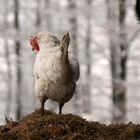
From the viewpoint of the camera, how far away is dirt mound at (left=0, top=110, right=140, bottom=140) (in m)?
1.36

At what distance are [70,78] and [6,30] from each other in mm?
5896

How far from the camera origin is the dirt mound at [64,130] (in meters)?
1.36

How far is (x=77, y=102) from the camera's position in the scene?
29.5 ft

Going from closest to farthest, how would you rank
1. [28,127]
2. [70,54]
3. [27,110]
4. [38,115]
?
1. [28,127]
2. [38,115]
3. [70,54]
4. [27,110]

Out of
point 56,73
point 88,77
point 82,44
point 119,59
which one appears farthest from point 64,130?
point 82,44

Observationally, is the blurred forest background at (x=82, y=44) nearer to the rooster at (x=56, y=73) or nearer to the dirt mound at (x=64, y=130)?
the rooster at (x=56, y=73)

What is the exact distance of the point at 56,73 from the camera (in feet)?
5.19

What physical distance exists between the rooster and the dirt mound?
0.48ft

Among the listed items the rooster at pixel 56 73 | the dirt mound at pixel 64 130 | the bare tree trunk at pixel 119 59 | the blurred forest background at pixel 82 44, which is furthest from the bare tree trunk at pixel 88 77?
the dirt mound at pixel 64 130

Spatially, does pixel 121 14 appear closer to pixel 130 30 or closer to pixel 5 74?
pixel 130 30

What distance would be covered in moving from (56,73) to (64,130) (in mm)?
272

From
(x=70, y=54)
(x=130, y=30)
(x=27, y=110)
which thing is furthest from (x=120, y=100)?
(x=70, y=54)

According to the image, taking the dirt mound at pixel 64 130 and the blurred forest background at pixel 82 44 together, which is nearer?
the dirt mound at pixel 64 130

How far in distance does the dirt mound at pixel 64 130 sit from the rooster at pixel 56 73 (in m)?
0.15
